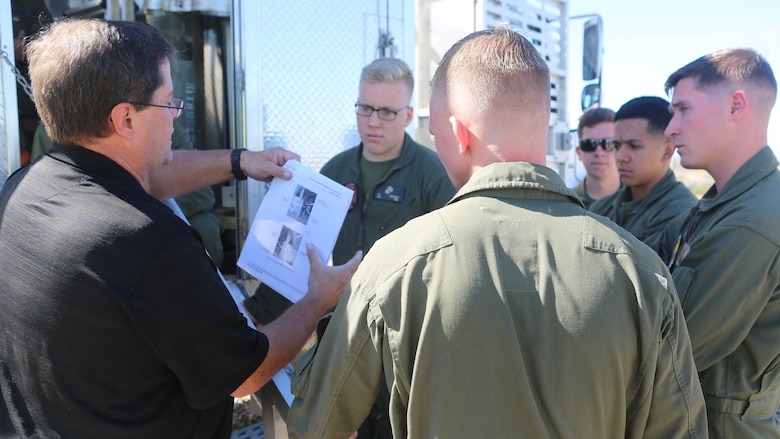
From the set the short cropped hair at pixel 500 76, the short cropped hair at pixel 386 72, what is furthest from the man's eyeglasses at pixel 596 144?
the short cropped hair at pixel 500 76

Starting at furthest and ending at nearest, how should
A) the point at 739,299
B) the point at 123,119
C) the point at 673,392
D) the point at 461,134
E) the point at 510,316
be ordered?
1. the point at 739,299
2. the point at 123,119
3. the point at 461,134
4. the point at 673,392
5. the point at 510,316

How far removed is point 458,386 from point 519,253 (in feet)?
1.01

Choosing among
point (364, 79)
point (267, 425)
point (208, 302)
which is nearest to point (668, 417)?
point (208, 302)

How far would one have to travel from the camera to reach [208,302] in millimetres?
1437

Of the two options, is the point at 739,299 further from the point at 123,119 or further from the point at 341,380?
the point at 123,119

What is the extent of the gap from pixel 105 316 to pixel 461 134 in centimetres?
97

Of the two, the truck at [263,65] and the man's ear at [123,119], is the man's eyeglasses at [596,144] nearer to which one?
the truck at [263,65]

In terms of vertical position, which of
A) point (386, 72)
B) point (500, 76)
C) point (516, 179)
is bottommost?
point (516, 179)

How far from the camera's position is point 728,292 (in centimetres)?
167

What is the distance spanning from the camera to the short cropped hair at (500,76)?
1330 millimetres

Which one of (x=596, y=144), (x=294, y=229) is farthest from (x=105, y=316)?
(x=596, y=144)

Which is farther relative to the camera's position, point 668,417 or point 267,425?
point 267,425

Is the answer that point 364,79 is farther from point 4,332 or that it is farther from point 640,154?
point 4,332

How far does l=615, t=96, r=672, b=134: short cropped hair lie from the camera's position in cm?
309
